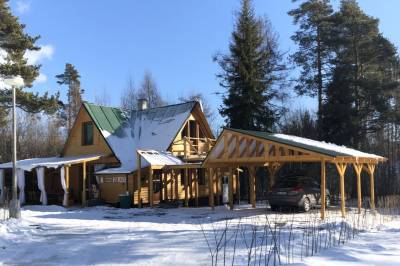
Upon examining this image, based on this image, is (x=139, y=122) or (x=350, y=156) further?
(x=139, y=122)

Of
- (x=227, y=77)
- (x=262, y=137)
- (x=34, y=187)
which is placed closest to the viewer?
(x=262, y=137)

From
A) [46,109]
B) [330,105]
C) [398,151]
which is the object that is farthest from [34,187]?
[398,151]

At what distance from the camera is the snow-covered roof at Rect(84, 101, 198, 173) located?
26953 millimetres

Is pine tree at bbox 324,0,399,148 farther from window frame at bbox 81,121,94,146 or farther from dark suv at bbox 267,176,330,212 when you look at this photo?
window frame at bbox 81,121,94,146

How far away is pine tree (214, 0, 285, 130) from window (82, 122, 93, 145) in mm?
8633

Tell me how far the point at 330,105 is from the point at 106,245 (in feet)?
74.4

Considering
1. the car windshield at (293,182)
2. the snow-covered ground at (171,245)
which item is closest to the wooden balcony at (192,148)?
the car windshield at (293,182)

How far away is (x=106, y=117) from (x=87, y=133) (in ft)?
4.89

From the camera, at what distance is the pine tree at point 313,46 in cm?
3234

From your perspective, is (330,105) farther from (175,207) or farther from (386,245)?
(386,245)

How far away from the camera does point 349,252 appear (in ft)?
30.2

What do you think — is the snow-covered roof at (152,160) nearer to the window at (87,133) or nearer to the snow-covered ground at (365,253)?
the window at (87,133)

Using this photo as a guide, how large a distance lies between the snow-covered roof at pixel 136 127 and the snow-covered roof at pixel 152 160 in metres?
0.80

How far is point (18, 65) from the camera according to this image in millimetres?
26516
